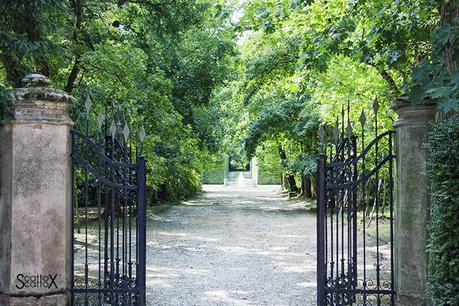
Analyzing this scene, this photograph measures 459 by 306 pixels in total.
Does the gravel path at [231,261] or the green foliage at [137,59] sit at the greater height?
the green foliage at [137,59]

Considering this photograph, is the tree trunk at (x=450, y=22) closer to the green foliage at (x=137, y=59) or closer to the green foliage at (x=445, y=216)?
the green foliage at (x=445, y=216)

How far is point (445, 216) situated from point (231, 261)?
19.7 ft

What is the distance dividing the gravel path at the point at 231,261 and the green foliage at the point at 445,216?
245 centimetres

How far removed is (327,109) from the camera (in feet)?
45.4

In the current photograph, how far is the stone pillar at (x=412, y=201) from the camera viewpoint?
5305 millimetres

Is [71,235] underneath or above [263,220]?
above

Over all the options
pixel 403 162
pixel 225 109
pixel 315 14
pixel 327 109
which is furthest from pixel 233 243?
pixel 225 109

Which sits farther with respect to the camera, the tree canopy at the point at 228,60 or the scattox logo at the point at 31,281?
the tree canopy at the point at 228,60

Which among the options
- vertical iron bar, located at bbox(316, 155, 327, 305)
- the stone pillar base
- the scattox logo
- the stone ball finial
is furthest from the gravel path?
the stone ball finial

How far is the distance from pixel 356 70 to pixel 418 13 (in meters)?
5.07

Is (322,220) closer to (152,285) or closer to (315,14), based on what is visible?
(152,285)

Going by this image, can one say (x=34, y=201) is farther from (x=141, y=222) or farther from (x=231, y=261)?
(x=231, y=261)

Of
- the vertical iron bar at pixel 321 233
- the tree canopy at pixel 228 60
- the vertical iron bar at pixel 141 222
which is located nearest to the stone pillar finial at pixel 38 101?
the tree canopy at pixel 228 60

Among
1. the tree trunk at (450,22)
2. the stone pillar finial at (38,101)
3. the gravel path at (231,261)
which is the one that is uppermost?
the tree trunk at (450,22)
